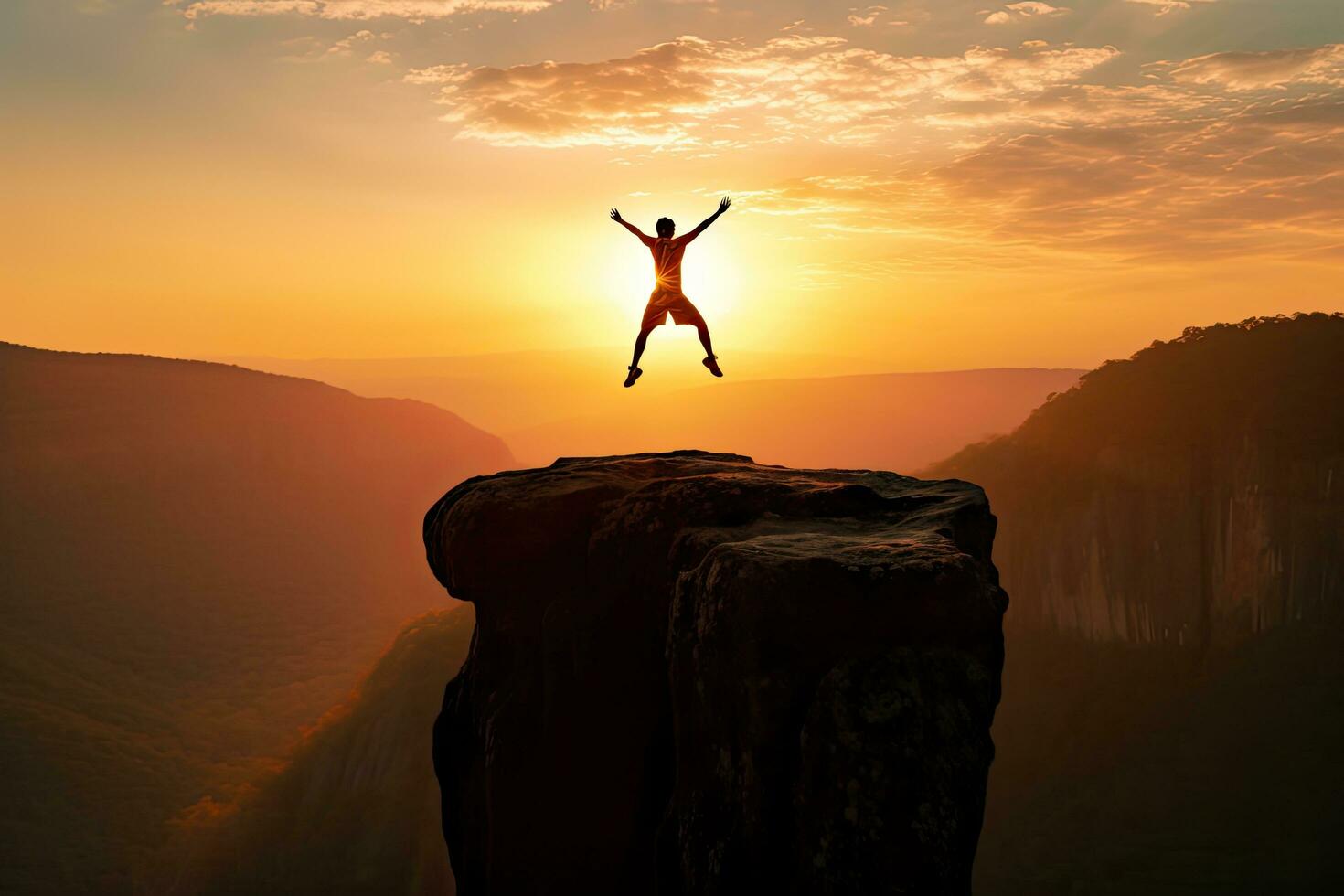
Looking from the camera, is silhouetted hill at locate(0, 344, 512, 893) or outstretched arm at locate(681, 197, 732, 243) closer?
outstretched arm at locate(681, 197, 732, 243)

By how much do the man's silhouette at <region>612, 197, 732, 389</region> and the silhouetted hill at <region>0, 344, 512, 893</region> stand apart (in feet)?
279

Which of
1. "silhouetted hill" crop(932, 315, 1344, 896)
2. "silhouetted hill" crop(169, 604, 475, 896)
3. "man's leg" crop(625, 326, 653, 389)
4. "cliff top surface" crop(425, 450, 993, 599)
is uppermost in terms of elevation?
"man's leg" crop(625, 326, 653, 389)

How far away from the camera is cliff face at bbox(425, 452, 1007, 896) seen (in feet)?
33.7

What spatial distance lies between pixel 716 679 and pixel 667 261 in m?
8.85

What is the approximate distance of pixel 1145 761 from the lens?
200 feet

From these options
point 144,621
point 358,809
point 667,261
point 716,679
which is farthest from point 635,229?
point 144,621

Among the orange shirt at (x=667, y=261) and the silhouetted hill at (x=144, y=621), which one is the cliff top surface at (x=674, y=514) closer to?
the orange shirt at (x=667, y=261)

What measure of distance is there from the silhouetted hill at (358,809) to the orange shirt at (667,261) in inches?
2412

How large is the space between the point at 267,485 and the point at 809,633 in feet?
656

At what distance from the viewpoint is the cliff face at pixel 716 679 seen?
33.7 feet

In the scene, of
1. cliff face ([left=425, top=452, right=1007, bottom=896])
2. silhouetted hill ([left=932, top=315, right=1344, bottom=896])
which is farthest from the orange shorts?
silhouetted hill ([left=932, top=315, right=1344, bottom=896])

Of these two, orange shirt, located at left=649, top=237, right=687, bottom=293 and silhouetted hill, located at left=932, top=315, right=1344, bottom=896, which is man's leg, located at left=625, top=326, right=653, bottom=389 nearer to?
orange shirt, located at left=649, top=237, right=687, bottom=293

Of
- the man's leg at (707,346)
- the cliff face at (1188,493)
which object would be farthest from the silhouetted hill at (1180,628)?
the man's leg at (707,346)

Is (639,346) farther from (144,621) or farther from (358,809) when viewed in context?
(144,621)
